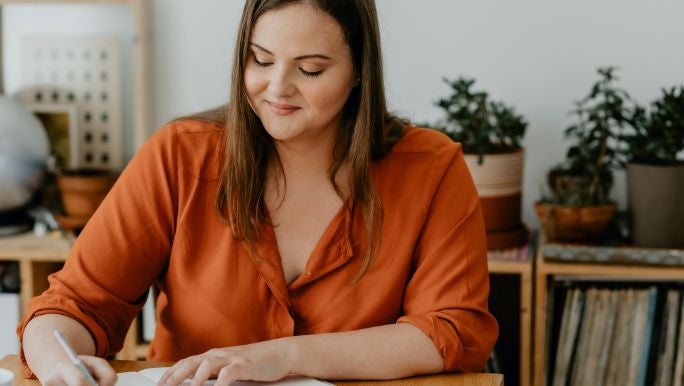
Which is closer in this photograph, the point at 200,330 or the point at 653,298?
the point at 200,330

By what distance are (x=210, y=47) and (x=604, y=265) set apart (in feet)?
3.82

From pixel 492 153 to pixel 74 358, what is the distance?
122 cm

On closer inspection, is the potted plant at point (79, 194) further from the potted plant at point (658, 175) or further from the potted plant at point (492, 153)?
the potted plant at point (658, 175)

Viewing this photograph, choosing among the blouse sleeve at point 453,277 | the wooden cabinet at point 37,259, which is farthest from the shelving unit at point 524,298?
the wooden cabinet at point 37,259

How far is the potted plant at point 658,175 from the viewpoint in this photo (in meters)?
2.06

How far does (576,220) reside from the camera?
84.7 inches

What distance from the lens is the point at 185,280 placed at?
155cm

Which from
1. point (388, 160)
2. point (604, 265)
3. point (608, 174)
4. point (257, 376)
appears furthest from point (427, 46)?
point (257, 376)

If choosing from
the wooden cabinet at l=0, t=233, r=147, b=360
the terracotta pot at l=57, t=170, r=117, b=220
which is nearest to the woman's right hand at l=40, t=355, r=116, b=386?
the wooden cabinet at l=0, t=233, r=147, b=360

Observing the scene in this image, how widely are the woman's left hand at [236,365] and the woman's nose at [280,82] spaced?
37 cm

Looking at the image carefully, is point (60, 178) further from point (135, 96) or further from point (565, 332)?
point (565, 332)

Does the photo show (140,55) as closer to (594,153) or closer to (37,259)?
(37,259)

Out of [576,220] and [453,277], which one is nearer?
[453,277]

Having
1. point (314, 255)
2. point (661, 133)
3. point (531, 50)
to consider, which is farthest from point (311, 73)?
point (531, 50)
